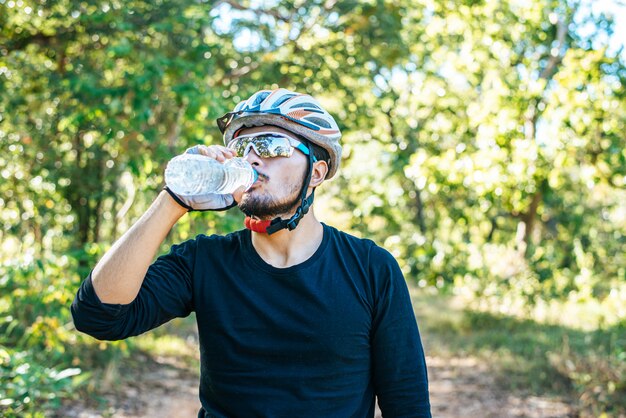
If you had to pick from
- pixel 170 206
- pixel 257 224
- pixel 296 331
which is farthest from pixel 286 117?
pixel 296 331

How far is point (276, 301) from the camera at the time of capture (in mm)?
2496

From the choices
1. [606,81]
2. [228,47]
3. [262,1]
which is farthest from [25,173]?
[606,81]

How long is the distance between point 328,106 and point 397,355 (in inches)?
377

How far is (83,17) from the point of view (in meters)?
6.23

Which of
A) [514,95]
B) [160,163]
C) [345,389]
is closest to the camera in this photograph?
[345,389]

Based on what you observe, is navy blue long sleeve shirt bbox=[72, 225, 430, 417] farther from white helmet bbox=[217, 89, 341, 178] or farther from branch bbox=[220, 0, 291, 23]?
branch bbox=[220, 0, 291, 23]

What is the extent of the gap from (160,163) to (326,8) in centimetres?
345

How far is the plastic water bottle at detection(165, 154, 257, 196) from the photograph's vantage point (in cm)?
225

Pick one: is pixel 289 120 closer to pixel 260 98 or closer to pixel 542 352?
pixel 260 98

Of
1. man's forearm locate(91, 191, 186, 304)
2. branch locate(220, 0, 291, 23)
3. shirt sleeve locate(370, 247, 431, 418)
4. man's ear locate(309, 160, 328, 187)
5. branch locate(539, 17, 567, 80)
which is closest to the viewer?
man's forearm locate(91, 191, 186, 304)

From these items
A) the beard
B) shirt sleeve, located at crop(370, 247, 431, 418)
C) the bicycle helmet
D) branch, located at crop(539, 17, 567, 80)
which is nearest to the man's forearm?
the beard

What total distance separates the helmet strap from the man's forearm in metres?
0.38

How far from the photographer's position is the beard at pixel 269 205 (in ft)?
8.32

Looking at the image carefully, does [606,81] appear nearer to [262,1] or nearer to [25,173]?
[262,1]
